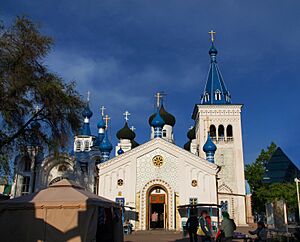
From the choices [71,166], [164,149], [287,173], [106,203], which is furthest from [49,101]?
[287,173]

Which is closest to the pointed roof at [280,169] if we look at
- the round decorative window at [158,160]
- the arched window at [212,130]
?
the arched window at [212,130]

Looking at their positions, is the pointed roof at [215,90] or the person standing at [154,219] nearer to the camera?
the person standing at [154,219]

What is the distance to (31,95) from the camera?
16.2 metres

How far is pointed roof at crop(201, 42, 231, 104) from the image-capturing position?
38594mm

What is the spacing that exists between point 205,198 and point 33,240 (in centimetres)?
1843

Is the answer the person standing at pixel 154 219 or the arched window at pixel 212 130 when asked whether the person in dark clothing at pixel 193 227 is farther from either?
the arched window at pixel 212 130

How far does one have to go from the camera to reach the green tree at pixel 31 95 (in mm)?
14984

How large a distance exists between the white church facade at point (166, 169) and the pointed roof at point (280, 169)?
8282 mm

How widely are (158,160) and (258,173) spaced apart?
2013 cm

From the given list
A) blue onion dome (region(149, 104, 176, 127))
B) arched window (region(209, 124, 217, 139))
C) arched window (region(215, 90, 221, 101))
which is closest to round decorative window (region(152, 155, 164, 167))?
arched window (region(209, 124, 217, 139))

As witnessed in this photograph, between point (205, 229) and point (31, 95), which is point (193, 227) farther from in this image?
point (31, 95)

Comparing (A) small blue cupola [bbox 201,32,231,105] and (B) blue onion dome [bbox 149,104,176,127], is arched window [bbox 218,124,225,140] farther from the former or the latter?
(B) blue onion dome [bbox 149,104,176,127]

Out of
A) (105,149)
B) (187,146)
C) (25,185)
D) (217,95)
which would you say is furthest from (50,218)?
(187,146)

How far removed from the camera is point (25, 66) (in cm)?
1541
